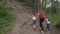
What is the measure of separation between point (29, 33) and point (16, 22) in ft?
8.45

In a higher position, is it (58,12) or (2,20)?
(2,20)

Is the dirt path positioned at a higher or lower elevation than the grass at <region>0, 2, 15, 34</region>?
lower

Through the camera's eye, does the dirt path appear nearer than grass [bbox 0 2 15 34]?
No

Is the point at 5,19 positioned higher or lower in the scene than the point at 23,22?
higher

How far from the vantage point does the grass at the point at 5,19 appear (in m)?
17.9

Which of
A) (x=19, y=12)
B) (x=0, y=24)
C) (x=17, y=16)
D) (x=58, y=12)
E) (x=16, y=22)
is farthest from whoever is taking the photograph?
(x=58, y=12)

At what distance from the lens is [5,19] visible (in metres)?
20.0

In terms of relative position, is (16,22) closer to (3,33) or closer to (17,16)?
(17,16)

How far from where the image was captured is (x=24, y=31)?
1809 centimetres

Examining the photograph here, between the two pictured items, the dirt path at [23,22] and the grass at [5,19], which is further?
the dirt path at [23,22]

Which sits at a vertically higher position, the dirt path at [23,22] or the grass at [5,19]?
the grass at [5,19]

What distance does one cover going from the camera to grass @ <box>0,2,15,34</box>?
17.9m

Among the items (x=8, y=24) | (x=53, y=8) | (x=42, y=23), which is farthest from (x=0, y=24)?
(x=53, y=8)

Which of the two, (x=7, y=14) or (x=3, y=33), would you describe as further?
A: (x=7, y=14)
